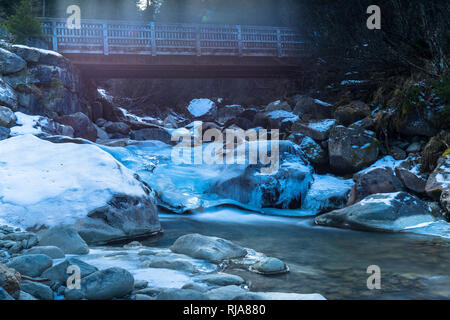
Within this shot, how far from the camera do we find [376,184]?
7.08 m

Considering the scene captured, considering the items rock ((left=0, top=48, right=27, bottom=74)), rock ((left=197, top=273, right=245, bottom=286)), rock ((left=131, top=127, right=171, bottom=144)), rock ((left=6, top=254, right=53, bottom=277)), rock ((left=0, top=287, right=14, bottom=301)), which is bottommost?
rock ((left=197, top=273, right=245, bottom=286))

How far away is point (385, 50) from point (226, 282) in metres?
8.89

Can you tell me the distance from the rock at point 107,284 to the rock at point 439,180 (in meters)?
5.48

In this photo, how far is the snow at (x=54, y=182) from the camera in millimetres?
4598

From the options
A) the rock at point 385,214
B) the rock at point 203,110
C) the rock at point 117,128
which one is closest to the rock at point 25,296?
the rock at point 385,214

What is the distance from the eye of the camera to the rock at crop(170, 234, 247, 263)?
13.1ft

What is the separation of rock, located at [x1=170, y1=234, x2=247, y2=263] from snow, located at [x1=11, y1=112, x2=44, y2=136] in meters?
6.86

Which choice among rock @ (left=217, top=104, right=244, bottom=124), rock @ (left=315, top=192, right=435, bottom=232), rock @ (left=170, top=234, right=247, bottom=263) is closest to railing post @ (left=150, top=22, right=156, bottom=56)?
rock @ (left=217, top=104, right=244, bottom=124)

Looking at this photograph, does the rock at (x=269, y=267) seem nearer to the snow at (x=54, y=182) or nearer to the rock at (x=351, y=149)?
the snow at (x=54, y=182)

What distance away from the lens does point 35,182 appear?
5.02m

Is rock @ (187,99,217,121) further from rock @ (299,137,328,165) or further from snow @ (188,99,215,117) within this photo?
rock @ (299,137,328,165)

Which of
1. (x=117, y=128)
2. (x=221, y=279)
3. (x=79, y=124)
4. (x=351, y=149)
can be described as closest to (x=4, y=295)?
(x=221, y=279)

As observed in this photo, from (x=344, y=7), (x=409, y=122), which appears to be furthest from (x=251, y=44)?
(x=409, y=122)

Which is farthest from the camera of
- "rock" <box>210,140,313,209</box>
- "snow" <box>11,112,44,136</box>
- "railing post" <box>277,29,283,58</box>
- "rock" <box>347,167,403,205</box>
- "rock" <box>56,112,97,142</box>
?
"railing post" <box>277,29,283,58</box>
